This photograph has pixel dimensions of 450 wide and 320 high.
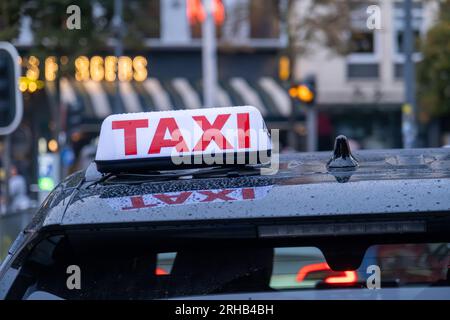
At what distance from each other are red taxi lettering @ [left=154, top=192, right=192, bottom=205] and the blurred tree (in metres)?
23.8

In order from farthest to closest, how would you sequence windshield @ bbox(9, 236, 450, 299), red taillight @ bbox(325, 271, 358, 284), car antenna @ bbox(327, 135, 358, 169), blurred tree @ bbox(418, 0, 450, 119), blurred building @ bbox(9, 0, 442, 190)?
blurred building @ bbox(9, 0, 442, 190), blurred tree @ bbox(418, 0, 450, 119), red taillight @ bbox(325, 271, 358, 284), car antenna @ bbox(327, 135, 358, 169), windshield @ bbox(9, 236, 450, 299)

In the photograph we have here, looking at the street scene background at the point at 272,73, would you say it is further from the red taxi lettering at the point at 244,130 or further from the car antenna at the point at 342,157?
the red taxi lettering at the point at 244,130

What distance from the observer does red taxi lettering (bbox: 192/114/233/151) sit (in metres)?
2.55

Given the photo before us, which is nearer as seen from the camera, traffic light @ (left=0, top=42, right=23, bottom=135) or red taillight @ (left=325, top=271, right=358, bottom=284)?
red taillight @ (left=325, top=271, right=358, bottom=284)

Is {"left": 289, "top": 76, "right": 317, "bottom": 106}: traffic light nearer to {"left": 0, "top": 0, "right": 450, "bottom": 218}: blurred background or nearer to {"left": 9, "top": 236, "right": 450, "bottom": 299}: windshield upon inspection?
{"left": 0, "top": 0, "right": 450, "bottom": 218}: blurred background

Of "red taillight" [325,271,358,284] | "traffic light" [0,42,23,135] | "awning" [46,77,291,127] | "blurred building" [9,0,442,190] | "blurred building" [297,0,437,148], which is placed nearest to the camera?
"red taillight" [325,271,358,284]

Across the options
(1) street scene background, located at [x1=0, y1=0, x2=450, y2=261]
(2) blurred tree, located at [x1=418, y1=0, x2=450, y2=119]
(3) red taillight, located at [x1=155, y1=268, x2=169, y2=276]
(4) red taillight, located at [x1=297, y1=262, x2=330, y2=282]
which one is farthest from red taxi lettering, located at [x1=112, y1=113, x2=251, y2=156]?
(2) blurred tree, located at [x1=418, y1=0, x2=450, y2=119]

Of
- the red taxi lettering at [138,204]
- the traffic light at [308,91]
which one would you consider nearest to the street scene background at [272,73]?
the traffic light at [308,91]

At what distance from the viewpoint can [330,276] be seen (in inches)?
131

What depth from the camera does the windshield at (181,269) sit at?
251 cm

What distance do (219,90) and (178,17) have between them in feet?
8.89

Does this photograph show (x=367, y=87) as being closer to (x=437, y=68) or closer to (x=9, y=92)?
(x=437, y=68)

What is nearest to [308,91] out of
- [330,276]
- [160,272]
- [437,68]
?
[437,68]

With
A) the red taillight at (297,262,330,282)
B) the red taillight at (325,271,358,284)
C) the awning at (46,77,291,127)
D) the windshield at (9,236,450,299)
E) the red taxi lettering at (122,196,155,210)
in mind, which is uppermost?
the red taxi lettering at (122,196,155,210)
